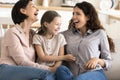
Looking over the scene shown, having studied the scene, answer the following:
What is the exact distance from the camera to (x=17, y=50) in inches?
73.8

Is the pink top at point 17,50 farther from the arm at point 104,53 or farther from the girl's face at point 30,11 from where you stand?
the arm at point 104,53

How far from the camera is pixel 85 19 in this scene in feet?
6.88

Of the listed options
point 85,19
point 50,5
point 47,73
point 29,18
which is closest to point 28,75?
point 47,73

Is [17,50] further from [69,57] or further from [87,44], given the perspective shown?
[87,44]

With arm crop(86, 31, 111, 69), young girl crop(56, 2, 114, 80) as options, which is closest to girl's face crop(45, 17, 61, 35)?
young girl crop(56, 2, 114, 80)

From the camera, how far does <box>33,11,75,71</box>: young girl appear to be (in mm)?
1959

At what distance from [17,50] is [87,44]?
525 millimetres

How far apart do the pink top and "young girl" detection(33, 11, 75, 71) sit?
7 cm

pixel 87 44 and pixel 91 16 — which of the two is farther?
pixel 91 16

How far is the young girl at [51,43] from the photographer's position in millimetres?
1959

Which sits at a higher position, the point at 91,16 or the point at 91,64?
the point at 91,16

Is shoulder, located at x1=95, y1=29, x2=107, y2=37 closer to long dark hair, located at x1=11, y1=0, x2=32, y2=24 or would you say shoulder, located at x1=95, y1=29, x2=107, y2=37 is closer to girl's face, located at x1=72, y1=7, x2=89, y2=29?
girl's face, located at x1=72, y1=7, x2=89, y2=29

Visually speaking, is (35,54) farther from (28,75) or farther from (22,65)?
(28,75)

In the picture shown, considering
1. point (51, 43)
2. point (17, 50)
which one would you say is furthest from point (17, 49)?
point (51, 43)
